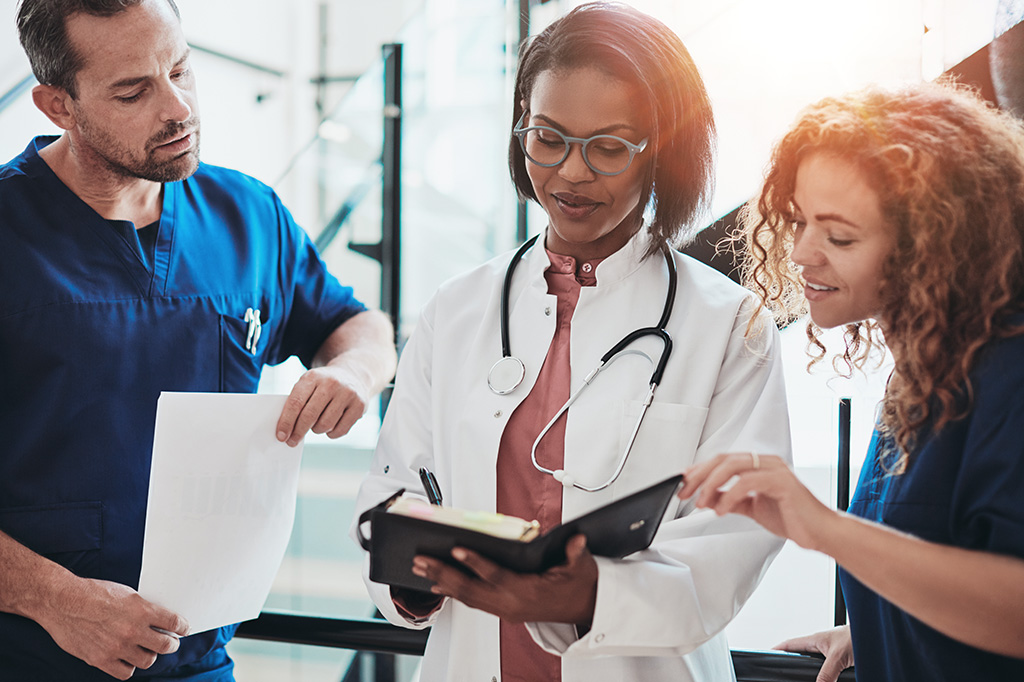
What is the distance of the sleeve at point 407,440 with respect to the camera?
1245 mm

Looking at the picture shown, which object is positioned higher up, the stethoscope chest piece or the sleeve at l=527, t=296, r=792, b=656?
the stethoscope chest piece

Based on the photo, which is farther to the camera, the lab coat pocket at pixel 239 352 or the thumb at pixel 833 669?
the lab coat pocket at pixel 239 352

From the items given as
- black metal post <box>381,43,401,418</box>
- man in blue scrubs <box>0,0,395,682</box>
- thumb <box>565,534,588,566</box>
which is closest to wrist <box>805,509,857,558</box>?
thumb <box>565,534,588,566</box>

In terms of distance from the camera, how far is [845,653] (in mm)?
1255

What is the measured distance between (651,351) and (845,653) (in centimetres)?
54

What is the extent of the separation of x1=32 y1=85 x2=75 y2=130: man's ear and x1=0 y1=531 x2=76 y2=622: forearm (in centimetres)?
68

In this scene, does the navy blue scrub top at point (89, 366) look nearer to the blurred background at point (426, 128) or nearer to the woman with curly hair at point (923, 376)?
the blurred background at point (426, 128)

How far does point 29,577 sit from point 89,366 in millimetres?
326

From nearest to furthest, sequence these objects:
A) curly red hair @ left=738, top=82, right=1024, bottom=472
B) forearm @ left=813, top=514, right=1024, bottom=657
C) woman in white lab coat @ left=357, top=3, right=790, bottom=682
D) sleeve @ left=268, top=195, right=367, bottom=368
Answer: forearm @ left=813, top=514, right=1024, bottom=657 < curly red hair @ left=738, top=82, right=1024, bottom=472 < woman in white lab coat @ left=357, top=3, right=790, bottom=682 < sleeve @ left=268, top=195, right=367, bottom=368

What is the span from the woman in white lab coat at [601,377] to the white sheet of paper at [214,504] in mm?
191

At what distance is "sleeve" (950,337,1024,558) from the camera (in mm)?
874

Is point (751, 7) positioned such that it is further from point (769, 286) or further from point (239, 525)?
point (239, 525)

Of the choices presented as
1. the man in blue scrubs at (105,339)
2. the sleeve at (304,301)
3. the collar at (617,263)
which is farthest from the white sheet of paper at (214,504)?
the collar at (617,263)

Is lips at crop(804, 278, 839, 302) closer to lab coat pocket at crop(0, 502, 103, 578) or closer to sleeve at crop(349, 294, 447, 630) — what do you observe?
sleeve at crop(349, 294, 447, 630)
